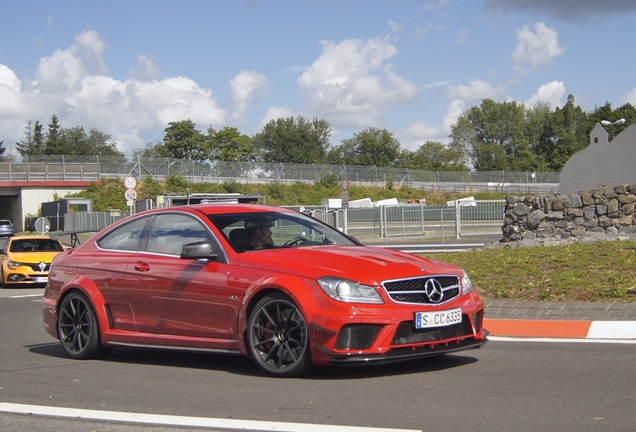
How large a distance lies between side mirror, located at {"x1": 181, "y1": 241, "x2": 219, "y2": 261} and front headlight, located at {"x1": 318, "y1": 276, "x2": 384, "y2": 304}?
1.30 m

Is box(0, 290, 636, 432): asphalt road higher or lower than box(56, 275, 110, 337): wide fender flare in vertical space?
lower

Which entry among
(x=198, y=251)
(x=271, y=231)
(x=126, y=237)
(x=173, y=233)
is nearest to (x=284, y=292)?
(x=198, y=251)

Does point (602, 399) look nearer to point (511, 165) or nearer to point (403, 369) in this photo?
point (403, 369)

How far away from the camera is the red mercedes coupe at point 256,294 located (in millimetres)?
6773

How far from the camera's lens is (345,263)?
7.10 m

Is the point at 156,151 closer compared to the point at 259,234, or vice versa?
the point at 259,234

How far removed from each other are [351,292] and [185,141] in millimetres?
114927

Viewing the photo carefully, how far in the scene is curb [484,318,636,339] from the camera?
30.0ft

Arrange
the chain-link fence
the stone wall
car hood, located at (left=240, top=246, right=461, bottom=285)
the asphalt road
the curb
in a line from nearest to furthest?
the asphalt road → car hood, located at (left=240, top=246, right=461, bottom=285) → the curb → the stone wall → the chain-link fence

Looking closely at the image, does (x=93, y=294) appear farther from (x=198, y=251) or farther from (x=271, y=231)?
(x=271, y=231)

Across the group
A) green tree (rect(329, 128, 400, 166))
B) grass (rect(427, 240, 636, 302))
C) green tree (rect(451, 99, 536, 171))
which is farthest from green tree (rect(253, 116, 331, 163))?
grass (rect(427, 240, 636, 302))

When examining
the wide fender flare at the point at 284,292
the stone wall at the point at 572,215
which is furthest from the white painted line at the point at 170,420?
the stone wall at the point at 572,215

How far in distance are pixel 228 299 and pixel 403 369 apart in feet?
5.34

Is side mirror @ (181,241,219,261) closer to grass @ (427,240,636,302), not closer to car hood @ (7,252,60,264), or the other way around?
grass @ (427,240,636,302)
